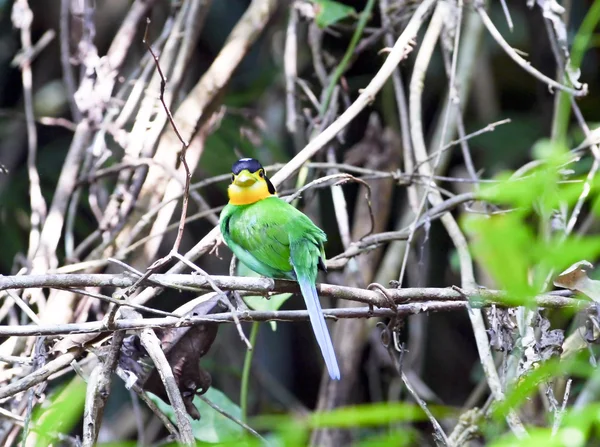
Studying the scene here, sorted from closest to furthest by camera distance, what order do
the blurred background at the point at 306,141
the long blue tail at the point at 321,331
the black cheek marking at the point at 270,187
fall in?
the long blue tail at the point at 321,331 < the black cheek marking at the point at 270,187 < the blurred background at the point at 306,141

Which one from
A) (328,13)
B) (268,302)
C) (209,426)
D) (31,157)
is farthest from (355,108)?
(31,157)

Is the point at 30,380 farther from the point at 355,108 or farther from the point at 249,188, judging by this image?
the point at 355,108

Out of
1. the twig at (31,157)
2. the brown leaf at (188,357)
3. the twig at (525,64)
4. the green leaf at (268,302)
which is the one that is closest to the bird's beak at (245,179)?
the green leaf at (268,302)

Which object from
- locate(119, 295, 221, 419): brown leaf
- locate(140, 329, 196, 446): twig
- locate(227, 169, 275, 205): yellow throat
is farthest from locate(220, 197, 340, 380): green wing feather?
locate(140, 329, 196, 446): twig

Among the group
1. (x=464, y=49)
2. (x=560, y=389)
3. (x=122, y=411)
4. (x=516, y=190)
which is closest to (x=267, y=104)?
(x=464, y=49)

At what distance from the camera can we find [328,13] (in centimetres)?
304

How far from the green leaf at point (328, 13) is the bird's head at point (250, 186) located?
81cm

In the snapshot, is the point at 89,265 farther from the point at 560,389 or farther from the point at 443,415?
the point at 560,389

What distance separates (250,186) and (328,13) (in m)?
0.94

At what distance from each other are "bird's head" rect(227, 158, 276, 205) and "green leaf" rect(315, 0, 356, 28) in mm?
808

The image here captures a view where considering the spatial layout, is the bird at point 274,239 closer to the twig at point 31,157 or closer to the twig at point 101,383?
the twig at point 101,383

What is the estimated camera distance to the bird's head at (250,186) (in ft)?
7.92

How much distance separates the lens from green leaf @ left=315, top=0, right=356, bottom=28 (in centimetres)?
301

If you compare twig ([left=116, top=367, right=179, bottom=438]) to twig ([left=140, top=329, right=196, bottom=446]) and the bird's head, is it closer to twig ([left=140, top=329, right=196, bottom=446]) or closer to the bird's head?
twig ([left=140, top=329, right=196, bottom=446])
